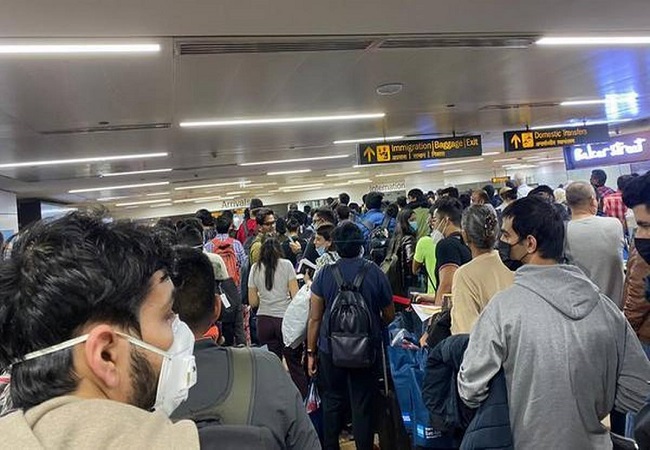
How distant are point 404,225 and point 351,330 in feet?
6.12

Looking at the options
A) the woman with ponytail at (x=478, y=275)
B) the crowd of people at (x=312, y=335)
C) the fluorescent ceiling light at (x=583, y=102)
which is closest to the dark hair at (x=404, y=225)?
the crowd of people at (x=312, y=335)

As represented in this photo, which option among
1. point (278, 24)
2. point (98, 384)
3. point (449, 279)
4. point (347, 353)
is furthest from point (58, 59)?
point (98, 384)

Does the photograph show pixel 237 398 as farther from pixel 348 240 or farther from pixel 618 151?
pixel 618 151

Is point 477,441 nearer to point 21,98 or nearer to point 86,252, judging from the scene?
point 86,252

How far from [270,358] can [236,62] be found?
3372 millimetres

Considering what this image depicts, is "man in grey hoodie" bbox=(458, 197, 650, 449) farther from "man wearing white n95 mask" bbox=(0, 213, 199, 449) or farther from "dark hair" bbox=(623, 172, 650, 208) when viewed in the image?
"man wearing white n95 mask" bbox=(0, 213, 199, 449)

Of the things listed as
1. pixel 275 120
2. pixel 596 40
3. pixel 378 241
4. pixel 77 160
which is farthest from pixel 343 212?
pixel 77 160

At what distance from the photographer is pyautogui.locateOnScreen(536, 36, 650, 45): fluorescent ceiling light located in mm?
4297

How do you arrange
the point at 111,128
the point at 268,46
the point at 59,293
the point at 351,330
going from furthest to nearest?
the point at 111,128, the point at 268,46, the point at 351,330, the point at 59,293

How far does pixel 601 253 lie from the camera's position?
3455mm

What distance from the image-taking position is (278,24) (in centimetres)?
340

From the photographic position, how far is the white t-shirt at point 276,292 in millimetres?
4004

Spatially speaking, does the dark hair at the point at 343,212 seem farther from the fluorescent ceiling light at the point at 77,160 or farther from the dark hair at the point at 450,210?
the fluorescent ceiling light at the point at 77,160

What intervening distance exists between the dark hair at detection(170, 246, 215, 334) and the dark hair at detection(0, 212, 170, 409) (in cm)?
67
